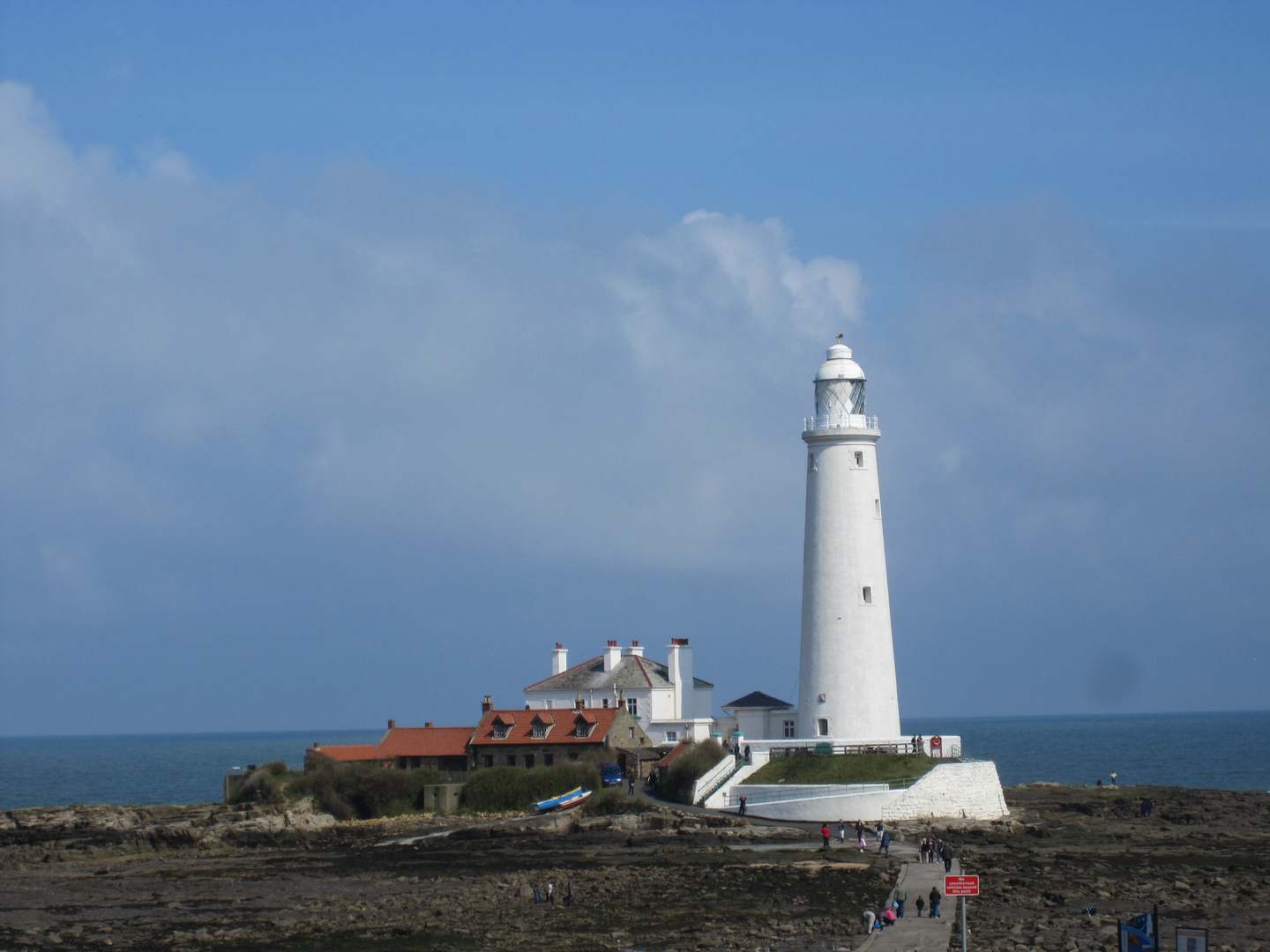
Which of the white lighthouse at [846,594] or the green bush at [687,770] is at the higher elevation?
the white lighthouse at [846,594]

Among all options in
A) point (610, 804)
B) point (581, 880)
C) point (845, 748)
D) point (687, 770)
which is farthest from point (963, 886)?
point (687, 770)

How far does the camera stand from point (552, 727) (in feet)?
151

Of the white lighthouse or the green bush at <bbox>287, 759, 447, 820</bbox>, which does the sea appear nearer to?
the green bush at <bbox>287, 759, 447, 820</bbox>

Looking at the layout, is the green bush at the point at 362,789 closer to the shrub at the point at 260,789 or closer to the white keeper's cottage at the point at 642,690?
the shrub at the point at 260,789

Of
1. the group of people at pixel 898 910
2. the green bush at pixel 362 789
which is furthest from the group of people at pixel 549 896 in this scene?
the green bush at pixel 362 789

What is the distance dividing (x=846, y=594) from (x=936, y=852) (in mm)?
9797

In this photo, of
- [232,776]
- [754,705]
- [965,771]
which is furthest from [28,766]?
[965,771]

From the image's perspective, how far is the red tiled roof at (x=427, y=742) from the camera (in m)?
46.9

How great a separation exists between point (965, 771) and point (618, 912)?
49.2ft

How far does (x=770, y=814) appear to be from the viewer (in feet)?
124

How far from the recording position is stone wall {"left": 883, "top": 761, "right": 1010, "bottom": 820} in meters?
37.2

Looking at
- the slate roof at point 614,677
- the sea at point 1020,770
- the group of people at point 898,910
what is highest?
the slate roof at point 614,677

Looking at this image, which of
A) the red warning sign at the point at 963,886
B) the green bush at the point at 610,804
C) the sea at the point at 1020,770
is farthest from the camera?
the sea at the point at 1020,770

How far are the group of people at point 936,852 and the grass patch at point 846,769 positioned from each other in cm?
522
